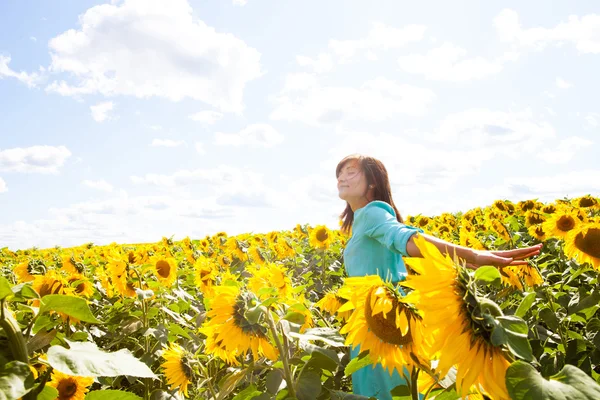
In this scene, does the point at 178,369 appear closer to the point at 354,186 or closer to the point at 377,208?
A: the point at 377,208

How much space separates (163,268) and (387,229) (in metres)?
2.92

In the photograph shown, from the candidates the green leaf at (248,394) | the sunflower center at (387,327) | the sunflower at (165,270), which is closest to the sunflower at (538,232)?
the sunflower at (165,270)

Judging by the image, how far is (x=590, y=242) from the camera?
12.4 feet

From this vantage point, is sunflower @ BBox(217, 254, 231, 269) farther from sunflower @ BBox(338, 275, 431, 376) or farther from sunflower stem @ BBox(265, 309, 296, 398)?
sunflower @ BBox(338, 275, 431, 376)

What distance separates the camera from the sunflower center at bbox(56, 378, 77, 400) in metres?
1.95

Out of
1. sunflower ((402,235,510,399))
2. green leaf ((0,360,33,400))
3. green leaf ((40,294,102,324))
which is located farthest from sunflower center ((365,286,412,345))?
green leaf ((0,360,33,400))

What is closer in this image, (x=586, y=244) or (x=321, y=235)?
(x=586, y=244)

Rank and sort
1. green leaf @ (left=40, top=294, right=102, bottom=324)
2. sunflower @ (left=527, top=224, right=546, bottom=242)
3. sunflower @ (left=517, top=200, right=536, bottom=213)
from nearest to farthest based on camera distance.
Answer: green leaf @ (left=40, top=294, right=102, bottom=324) → sunflower @ (left=527, top=224, right=546, bottom=242) → sunflower @ (left=517, top=200, right=536, bottom=213)

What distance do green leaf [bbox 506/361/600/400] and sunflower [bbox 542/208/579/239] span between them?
5.12 m

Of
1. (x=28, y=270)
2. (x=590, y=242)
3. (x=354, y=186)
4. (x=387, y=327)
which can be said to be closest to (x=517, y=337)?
(x=387, y=327)

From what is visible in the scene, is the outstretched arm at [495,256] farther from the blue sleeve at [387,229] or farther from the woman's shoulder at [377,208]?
the woman's shoulder at [377,208]

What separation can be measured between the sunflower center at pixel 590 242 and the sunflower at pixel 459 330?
3283 millimetres

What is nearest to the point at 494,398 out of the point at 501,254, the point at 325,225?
the point at 501,254

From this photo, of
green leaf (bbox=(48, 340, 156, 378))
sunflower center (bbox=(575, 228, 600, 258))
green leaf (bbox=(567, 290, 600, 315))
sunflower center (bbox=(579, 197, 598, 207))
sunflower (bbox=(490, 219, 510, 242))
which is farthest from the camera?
sunflower center (bbox=(579, 197, 598, 207))
